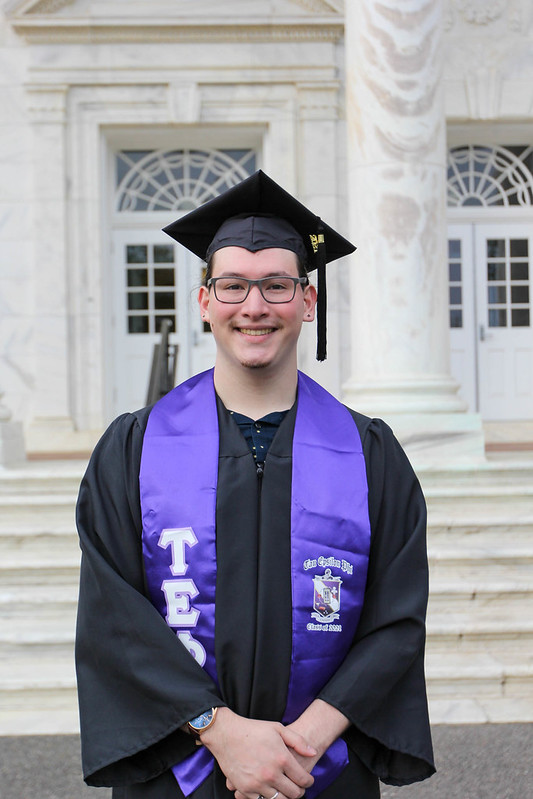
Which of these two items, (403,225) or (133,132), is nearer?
(403,225)

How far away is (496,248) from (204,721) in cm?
969

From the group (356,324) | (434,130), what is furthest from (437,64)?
(356,324)

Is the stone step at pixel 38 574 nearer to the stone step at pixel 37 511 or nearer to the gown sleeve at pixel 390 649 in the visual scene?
the stone step at pixel 37 511

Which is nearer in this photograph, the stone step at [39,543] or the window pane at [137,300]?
the stone step at [39,543]

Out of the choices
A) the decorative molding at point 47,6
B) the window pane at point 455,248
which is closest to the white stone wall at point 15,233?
the decorative molding at point 47,6

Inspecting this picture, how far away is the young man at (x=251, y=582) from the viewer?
1887 mm

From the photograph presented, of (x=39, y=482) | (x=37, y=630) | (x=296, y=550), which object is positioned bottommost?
(x=37, y=630)

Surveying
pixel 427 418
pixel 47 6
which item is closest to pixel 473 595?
pixel 427 418

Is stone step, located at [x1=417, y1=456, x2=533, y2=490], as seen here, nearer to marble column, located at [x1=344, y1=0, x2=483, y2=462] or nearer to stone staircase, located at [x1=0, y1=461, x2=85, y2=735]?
marble column, located at [x1=344, y1=0, x2=483, y2=462]

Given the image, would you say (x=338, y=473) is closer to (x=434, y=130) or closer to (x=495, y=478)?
(x=495, y=478)

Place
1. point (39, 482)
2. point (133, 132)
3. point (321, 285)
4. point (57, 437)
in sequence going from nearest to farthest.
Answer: point (321, 285) < point (39, 482) < point (57, 437) < point (133, 132)

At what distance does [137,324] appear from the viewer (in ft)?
34.3

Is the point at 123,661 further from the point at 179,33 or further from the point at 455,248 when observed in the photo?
the point at 455,248

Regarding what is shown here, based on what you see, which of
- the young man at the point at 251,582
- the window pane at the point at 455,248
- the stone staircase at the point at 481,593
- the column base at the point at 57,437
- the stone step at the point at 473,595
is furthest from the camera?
the window pane at the point at 455,248
